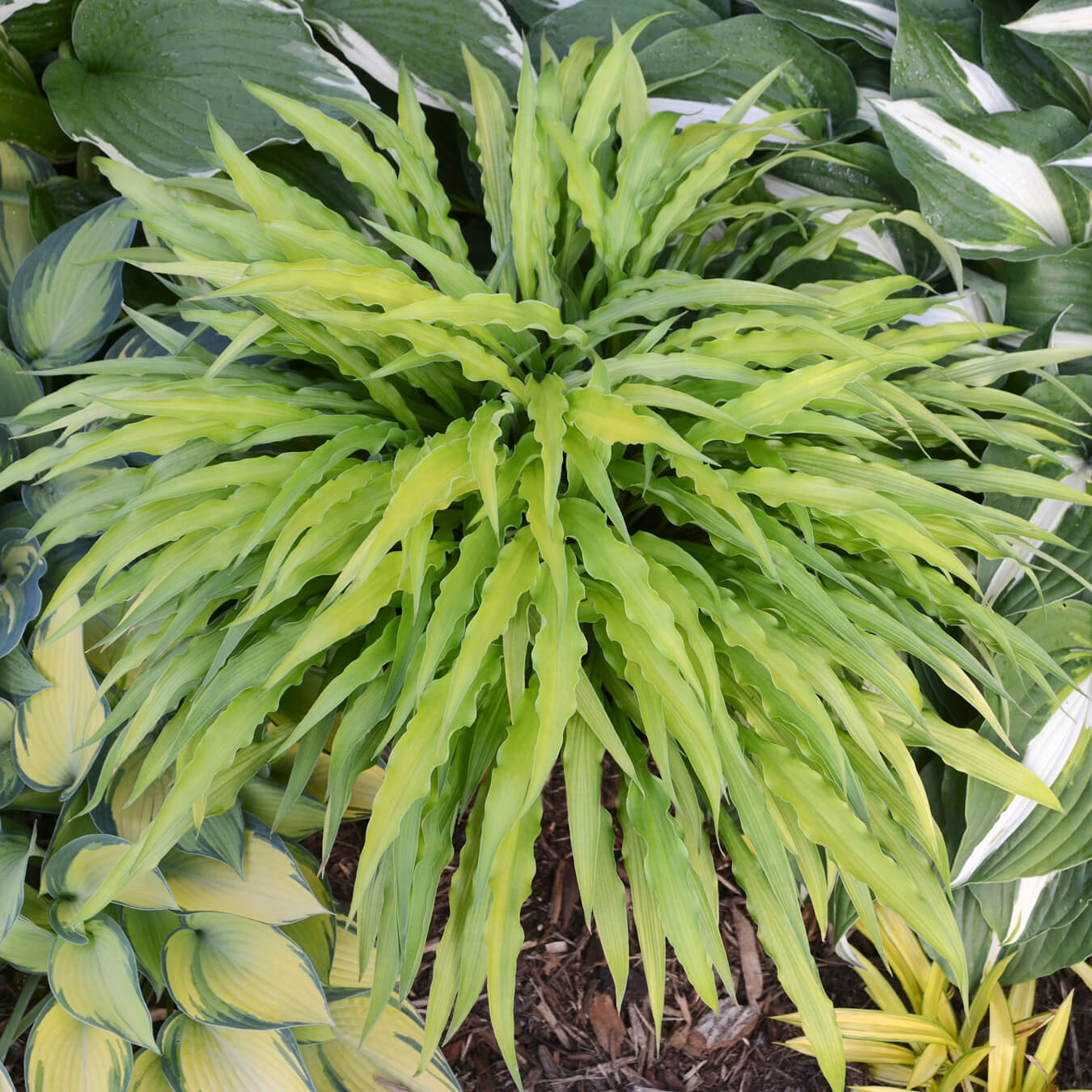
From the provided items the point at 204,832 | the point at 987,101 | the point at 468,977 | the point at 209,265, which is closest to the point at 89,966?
the point at 204,832

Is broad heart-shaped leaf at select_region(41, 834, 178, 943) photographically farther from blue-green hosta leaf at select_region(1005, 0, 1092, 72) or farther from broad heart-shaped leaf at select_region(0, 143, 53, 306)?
blue-green hosta leaf at select_region(1005, 0, 1092, 72)

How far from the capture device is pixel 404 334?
0.68 meters

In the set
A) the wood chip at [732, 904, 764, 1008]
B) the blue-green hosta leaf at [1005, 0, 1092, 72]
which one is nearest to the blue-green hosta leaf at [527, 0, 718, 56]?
the blue-green hosta leaf at [1005, 0, 1092, 72]

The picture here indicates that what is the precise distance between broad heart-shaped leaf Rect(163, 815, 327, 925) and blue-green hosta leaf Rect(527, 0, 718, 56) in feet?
3.22

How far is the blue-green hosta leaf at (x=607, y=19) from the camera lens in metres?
1.06

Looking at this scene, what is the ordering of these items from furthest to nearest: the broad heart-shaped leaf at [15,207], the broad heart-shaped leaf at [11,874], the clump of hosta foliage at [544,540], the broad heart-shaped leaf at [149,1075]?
the broad heart-shaped leaf at [15,207]
the broad heart-shaped leaf at [149,1075]
the broad heart-shaped leaf at [11,874]
the clump of hosta foliage at [544,540]

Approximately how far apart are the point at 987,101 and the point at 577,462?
30.5 inches

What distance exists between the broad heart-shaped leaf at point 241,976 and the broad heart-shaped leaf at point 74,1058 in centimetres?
8

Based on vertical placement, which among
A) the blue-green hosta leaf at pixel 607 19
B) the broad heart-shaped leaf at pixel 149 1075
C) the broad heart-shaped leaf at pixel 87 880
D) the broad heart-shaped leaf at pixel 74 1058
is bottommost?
the broad heart-shaped leaf at pixel 149 1075

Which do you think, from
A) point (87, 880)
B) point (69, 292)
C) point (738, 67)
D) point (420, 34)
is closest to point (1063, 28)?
point (738, 67)

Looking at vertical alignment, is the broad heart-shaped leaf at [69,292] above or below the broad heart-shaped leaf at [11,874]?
above

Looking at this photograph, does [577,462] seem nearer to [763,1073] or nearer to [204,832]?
[204,832]

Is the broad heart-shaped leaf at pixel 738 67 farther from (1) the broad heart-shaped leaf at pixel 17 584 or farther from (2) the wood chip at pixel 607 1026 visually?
(2) the wood chip at pixel 607 1026

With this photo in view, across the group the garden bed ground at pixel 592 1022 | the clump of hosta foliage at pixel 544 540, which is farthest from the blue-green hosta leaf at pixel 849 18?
the garden bed ground at pixel 592 1022
